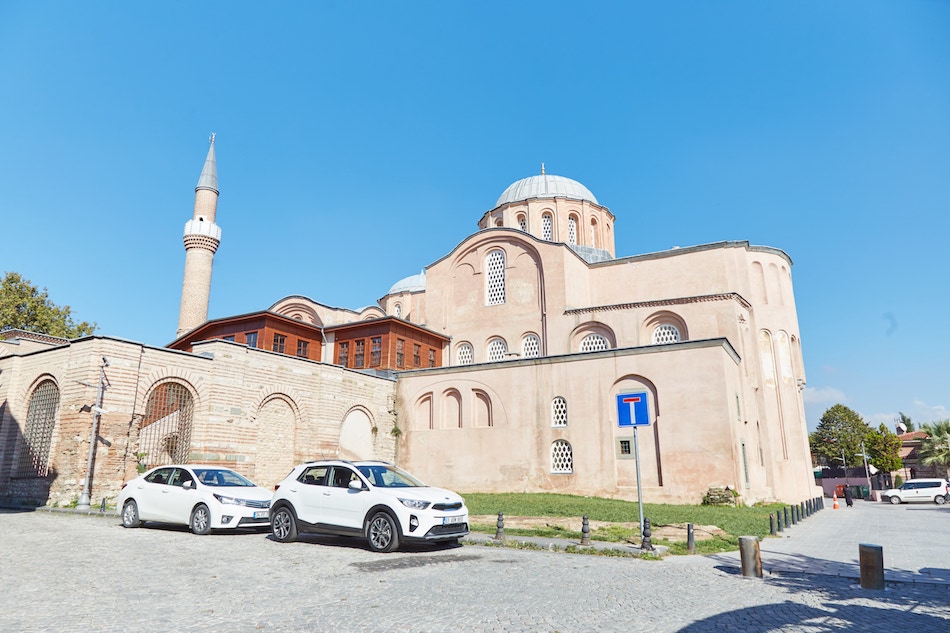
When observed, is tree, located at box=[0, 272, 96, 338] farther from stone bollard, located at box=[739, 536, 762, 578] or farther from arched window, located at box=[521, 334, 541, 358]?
stone bollard, located at box=[739, 536, 762, 578]

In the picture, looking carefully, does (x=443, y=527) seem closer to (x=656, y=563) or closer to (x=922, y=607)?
(x=656, y=563)

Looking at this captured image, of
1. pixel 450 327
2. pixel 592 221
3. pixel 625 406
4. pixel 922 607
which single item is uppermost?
pixel 592 221

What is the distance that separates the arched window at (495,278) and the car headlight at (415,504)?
72.8ft

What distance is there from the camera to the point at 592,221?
1423 inches

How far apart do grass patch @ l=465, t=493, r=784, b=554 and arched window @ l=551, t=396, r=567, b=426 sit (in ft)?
9.48

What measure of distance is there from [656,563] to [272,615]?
5721mm

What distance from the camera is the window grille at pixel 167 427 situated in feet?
59.3

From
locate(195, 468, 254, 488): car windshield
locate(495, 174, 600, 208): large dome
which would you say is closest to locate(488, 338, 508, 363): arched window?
locate(495, 174, 600, 208): large dome

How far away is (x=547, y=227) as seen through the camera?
3547 cm

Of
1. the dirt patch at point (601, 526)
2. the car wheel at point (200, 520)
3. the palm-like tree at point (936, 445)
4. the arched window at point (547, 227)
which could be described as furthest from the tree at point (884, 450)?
the car wheel at point (200, 520)


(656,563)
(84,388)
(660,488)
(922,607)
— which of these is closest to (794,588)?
(922,607)

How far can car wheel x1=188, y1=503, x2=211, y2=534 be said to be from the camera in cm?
1109

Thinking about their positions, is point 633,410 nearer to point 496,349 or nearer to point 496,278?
point 496,349

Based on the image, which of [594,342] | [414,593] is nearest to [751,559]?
[414,593]
